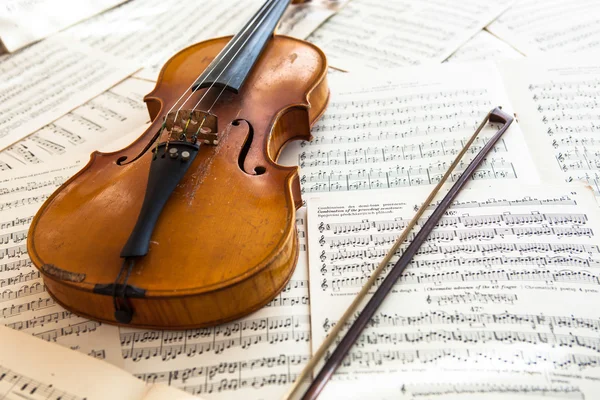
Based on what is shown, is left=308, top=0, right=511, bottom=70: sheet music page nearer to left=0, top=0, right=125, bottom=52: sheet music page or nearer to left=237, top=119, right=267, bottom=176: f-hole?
left=237, top=119, right=267, bottom=176: f-hole

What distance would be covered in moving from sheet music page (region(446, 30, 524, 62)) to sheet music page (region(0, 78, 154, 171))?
3.33 ft

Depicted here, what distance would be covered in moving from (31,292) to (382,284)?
2.37 ft

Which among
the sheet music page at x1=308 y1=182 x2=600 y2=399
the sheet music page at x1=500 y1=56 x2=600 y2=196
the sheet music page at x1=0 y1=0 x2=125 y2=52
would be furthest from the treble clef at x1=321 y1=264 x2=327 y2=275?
the sheet music page at x1=0 y1=0 x2=125 y2=52

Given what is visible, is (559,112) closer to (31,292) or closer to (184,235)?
(184,235)

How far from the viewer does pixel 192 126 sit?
3.51ft

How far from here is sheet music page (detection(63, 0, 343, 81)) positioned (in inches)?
71.5

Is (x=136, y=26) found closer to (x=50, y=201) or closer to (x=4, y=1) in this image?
(x=4, y=1)

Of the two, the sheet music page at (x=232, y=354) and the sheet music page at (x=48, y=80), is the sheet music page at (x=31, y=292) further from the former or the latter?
the sheet music page at (x=48, y=80)

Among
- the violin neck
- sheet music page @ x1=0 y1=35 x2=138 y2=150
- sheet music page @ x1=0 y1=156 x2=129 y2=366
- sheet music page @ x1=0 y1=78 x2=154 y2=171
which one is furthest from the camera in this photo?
sheet music page @ x1=0 y1=35 x2=138 y2=150

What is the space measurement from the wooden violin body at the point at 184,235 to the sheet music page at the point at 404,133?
0.65 feet

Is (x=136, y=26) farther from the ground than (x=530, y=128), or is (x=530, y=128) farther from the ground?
(x=136, y=26)

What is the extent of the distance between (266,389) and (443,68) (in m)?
1.10

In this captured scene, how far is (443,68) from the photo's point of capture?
1.54m

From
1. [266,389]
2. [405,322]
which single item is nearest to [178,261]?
[266,389]
